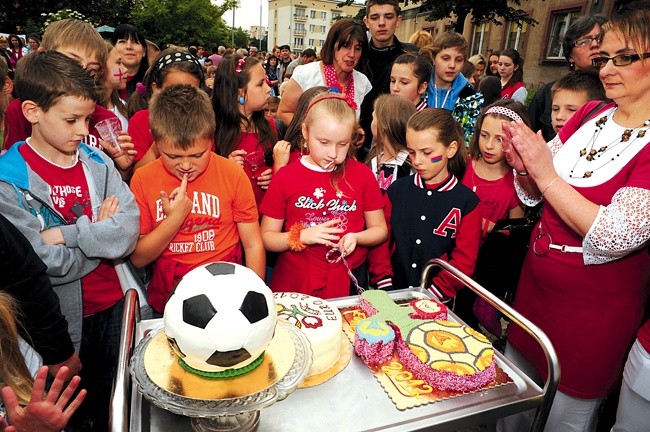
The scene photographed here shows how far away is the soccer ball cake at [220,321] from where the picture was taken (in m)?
0.93

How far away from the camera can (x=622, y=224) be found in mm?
1394

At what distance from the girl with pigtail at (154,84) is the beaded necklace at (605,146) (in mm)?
2176

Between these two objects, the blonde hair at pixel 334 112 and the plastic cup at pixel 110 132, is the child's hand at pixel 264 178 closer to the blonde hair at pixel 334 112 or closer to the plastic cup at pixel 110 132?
the blonde hair at pixel 334 112

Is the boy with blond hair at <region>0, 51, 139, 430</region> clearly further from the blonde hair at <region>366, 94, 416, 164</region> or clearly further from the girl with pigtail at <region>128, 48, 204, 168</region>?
the blonde hair at <region>366, 94, 416, 164</region>

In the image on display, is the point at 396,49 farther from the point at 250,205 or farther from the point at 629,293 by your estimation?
the point at 629,293

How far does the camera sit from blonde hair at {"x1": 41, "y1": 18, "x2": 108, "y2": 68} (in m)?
2.34

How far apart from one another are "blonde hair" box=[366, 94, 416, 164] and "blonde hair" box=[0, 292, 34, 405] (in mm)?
2083

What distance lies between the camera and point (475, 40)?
20.8 metres

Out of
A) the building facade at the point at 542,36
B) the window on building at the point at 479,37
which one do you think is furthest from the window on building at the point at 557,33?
the window on building at the point at 479,37

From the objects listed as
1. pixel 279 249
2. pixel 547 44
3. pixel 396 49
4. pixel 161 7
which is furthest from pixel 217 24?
pixel 279 249

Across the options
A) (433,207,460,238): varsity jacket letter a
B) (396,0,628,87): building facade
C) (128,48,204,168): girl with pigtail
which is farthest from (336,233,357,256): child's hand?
(396,0,628,87): building facade

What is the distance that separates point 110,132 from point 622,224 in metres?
2.39

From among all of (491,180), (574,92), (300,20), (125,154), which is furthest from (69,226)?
(300,20)

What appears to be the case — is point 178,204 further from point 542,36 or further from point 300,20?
point 300,20
